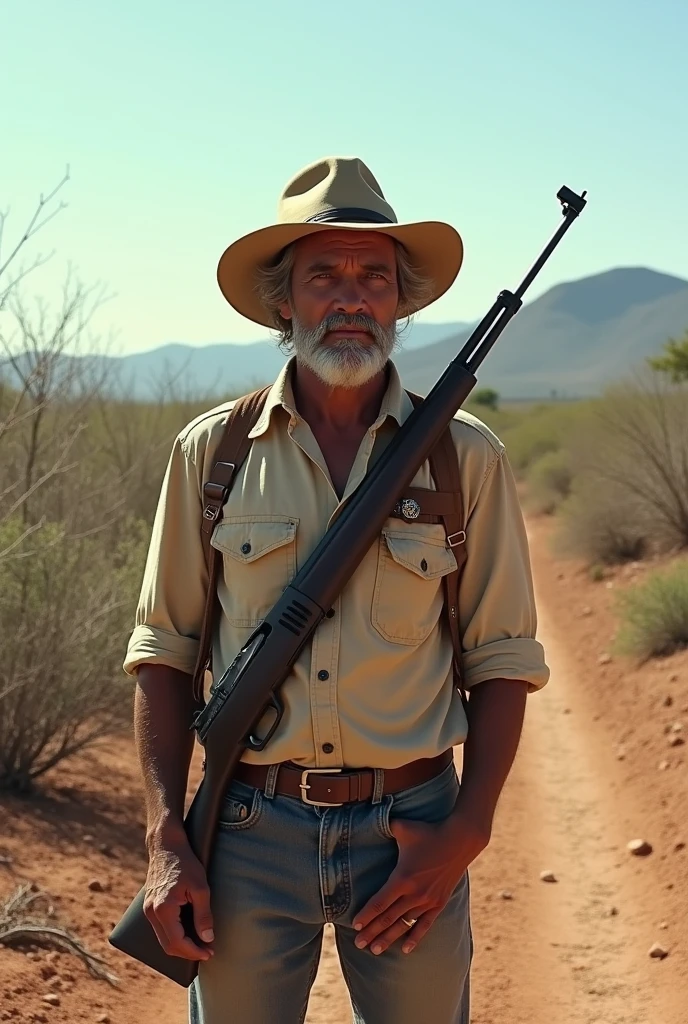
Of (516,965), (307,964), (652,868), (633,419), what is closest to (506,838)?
(652,868)

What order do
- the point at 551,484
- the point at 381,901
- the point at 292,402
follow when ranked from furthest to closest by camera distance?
the point at 551,484 < the point at 292,402 < the point at 381,901

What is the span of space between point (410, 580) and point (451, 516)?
0.16m

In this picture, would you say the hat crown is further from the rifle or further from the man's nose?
the rifle

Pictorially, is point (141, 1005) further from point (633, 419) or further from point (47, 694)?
point (633, 419)

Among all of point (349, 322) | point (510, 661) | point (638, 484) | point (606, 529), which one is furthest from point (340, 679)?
point (606, 529)

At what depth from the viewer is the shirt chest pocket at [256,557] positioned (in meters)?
2.20

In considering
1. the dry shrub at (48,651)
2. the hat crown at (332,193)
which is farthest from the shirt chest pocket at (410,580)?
the dry shrub at (48,651)

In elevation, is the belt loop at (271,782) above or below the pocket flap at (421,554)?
below

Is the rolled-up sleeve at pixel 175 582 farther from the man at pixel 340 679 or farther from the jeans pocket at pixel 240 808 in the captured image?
the jeans pocket at pixel 240 808

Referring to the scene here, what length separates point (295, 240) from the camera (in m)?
2.42

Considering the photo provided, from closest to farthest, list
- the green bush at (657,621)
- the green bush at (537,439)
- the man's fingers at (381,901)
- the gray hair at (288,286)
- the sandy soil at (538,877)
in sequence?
the man's fingers at (381,901) → the gray hair at (288,286) → the sandy soil at (538,877) → the green bush at (657,621) → the green bush at (537,439)

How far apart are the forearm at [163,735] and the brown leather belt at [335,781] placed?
0.18 meters

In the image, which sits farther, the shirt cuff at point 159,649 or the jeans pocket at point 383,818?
the shirt cuff at point 159,649

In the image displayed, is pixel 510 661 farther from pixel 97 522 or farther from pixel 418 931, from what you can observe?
pixel 97 522
